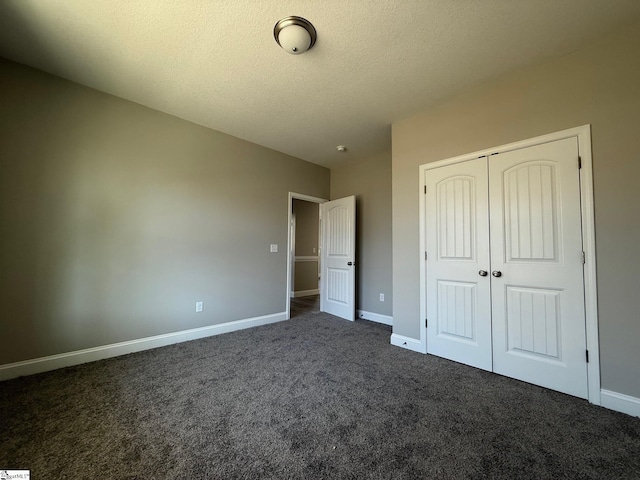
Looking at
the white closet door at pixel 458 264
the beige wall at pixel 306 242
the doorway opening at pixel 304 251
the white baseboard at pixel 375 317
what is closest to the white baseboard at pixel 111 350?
the white baseboard at pixel 375 317

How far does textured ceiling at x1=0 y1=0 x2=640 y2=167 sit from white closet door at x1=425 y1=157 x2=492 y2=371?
2.96 feet

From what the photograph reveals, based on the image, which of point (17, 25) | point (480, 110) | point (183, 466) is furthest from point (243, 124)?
point (183, 466)

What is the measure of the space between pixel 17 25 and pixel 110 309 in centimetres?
239

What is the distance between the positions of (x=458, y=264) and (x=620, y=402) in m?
1.36

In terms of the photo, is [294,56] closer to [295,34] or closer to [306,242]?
[295,34]

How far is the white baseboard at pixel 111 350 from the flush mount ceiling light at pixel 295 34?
3146mm

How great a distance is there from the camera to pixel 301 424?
5.19 feet

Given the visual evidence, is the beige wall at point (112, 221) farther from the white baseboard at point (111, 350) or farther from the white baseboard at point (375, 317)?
the white baseboard at point (375, 317)

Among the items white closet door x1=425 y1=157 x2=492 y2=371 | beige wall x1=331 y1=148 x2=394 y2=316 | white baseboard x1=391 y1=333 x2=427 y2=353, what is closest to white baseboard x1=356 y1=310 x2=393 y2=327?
beige wall x1=331 y1=148 x2=394 y2=316

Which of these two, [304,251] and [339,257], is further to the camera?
[304,251]

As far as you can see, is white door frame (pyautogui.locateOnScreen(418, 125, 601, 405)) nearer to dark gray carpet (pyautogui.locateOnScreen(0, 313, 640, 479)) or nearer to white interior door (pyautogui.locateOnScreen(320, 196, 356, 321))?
dark gray carpet (pyautogui.locateOnScreen(0, 313, 640, 479))

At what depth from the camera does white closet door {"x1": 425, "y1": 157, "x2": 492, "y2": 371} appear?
2.38m

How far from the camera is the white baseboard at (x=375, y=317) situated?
3.87 meters

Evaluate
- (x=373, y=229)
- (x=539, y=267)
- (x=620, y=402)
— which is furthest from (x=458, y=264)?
(x=373, y=229)
